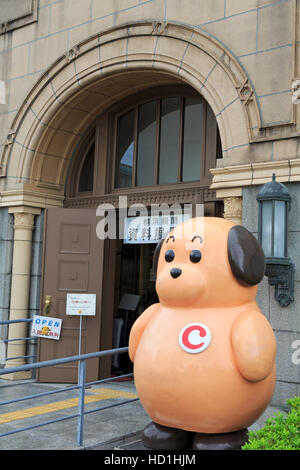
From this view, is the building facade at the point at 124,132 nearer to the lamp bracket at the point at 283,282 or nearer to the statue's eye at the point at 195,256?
the lamp bracket at the point at 283,282

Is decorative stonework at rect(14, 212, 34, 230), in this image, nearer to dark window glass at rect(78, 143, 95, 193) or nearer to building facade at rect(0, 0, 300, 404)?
building facade at rect(0, 0, 300, 404)

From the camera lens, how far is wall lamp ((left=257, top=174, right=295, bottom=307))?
19.6 ft

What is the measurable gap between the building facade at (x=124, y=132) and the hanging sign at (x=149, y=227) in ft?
1.01

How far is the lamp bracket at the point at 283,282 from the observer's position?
6.11m

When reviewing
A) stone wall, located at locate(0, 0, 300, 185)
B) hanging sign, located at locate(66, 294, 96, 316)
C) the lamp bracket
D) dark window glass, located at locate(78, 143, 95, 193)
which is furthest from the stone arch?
hanging sign, located at locate(66, 294, 96, 316)

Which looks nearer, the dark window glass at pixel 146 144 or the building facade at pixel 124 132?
the building facade at pixel 124 132

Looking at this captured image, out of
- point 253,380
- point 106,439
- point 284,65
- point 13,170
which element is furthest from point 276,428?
point 13,170

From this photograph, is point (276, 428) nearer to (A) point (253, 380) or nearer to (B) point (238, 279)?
(A) point (253, 380)

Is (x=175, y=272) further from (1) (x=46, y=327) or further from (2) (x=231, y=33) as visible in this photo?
(1) (x=46, y=327)

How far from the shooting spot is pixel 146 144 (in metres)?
8.91

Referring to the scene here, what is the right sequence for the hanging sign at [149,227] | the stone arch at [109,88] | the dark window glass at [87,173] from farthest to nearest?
the dark window glass at [87,173] → the hanging sign at [149,227] → the stone arch at [109,88]

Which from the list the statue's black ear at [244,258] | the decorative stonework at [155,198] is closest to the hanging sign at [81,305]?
the decorative stonework at [155,198]

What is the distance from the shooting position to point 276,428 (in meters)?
Result: 3.62
